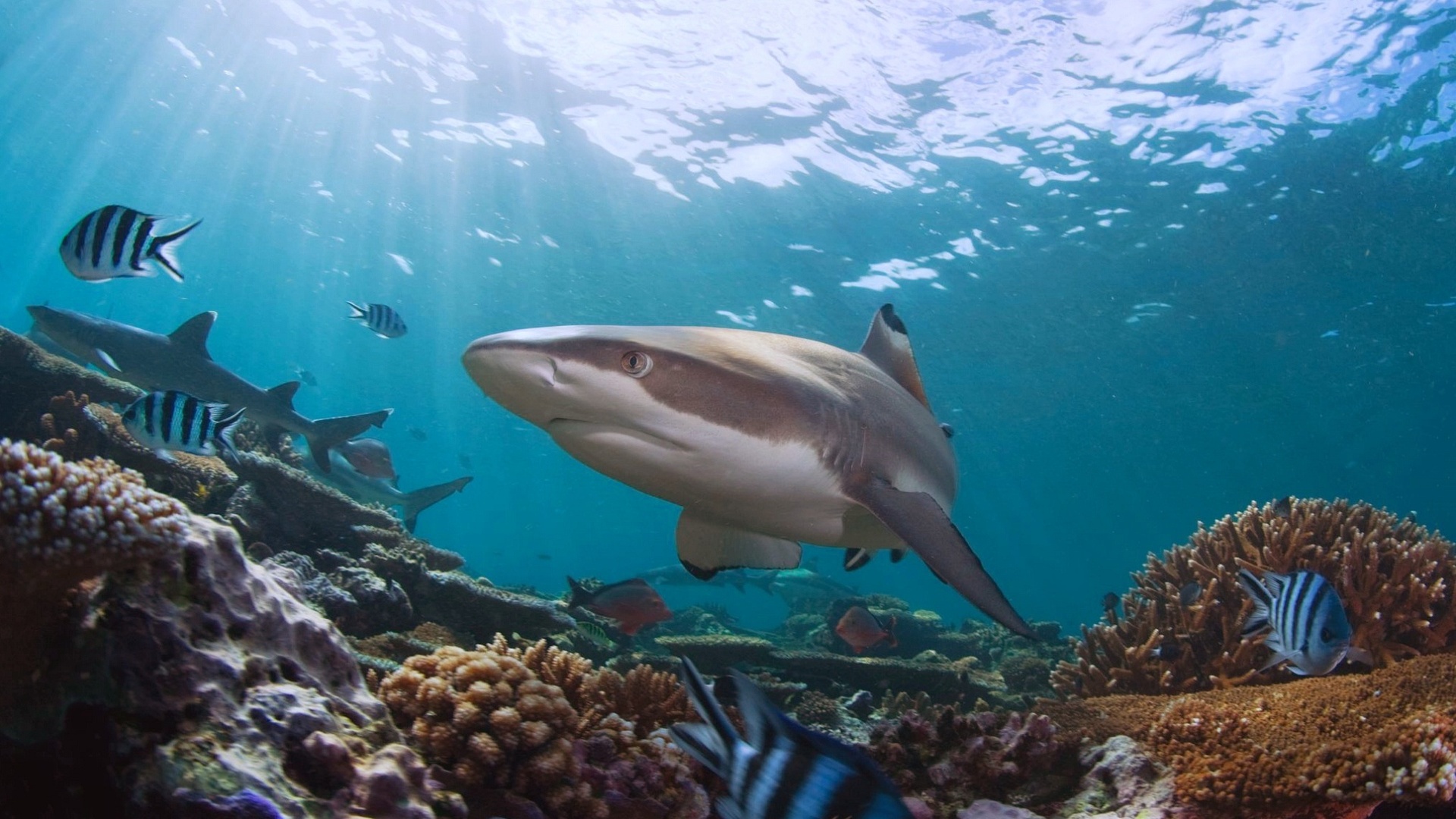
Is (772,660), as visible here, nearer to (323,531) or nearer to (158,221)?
(323,531)

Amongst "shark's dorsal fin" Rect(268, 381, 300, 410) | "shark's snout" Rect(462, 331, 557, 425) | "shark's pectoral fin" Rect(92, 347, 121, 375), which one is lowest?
"shark's pectoral fin" Rect(92, 347, 121, 375)

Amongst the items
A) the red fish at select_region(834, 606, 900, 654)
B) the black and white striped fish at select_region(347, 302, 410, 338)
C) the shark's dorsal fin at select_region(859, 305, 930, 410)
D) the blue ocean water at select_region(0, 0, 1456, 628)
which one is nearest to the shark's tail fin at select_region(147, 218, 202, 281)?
the black and white striped fish at select_region(347, 302, 410, 338)

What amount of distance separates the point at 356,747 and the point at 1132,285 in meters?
29.7

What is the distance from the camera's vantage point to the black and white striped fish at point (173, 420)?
18.1 ft

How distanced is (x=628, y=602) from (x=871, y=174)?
17.6 meters

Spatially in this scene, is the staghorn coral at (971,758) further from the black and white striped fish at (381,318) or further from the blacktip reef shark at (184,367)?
the black and white striped fish at (381,318)

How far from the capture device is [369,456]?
1185 cm

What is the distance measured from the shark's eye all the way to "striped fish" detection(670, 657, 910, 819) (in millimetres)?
1105

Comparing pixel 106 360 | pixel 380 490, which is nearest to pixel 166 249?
pixel 106 360

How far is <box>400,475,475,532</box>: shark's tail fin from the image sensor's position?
12.8 meters

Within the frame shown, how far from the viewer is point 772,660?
8.12 metres

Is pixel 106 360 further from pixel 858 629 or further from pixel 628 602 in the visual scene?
pixel 858 629

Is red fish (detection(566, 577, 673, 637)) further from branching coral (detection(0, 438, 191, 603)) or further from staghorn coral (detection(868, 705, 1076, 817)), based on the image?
branching coral (detection(0, 438, 191, 603))

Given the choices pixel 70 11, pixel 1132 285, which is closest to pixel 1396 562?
pixel 1132 285
